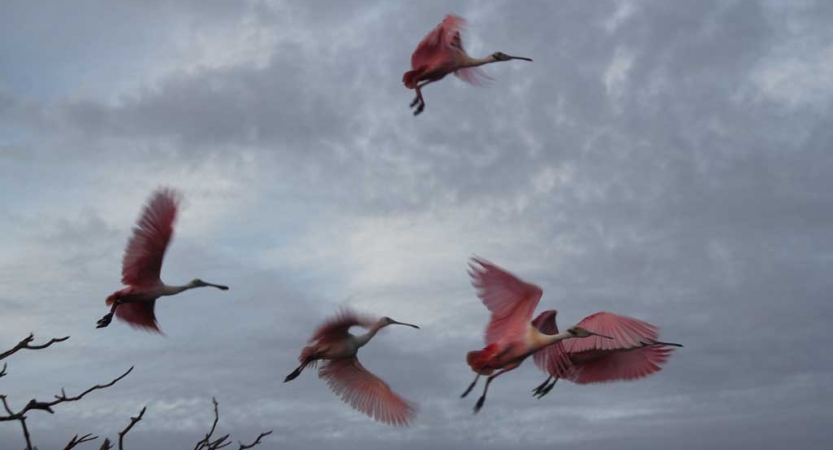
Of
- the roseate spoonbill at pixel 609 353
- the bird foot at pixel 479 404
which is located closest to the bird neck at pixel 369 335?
the roseate spoonbill at pixel 609 353

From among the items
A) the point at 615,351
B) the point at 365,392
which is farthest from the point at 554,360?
the point at 365,392

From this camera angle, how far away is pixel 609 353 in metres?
13.7

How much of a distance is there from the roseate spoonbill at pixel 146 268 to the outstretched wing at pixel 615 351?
230 inches

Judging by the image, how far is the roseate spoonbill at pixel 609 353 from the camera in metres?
12.3

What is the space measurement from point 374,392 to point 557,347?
3.07m

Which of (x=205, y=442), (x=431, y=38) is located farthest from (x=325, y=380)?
(x=431, y=38)

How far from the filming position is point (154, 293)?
15.4 meters

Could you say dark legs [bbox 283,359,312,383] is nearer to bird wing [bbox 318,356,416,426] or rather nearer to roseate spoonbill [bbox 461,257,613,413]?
bird wing [bbox 318,356,416,426]

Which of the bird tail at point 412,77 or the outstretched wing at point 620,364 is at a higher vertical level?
the bird tail at point 412,77

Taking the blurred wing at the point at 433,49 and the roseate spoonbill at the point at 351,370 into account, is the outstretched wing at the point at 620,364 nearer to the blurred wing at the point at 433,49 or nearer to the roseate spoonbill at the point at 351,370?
the roseate spoonbill at the point at 351,370

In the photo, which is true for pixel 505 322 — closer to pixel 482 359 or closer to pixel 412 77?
pixel 482 359

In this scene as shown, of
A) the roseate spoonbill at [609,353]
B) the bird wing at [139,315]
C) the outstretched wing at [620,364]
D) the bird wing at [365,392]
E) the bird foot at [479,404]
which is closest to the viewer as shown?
the bird foot at [479,404]

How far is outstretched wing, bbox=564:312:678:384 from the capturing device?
1256 centimetres

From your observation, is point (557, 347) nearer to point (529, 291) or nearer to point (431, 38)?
point (529, 291)
